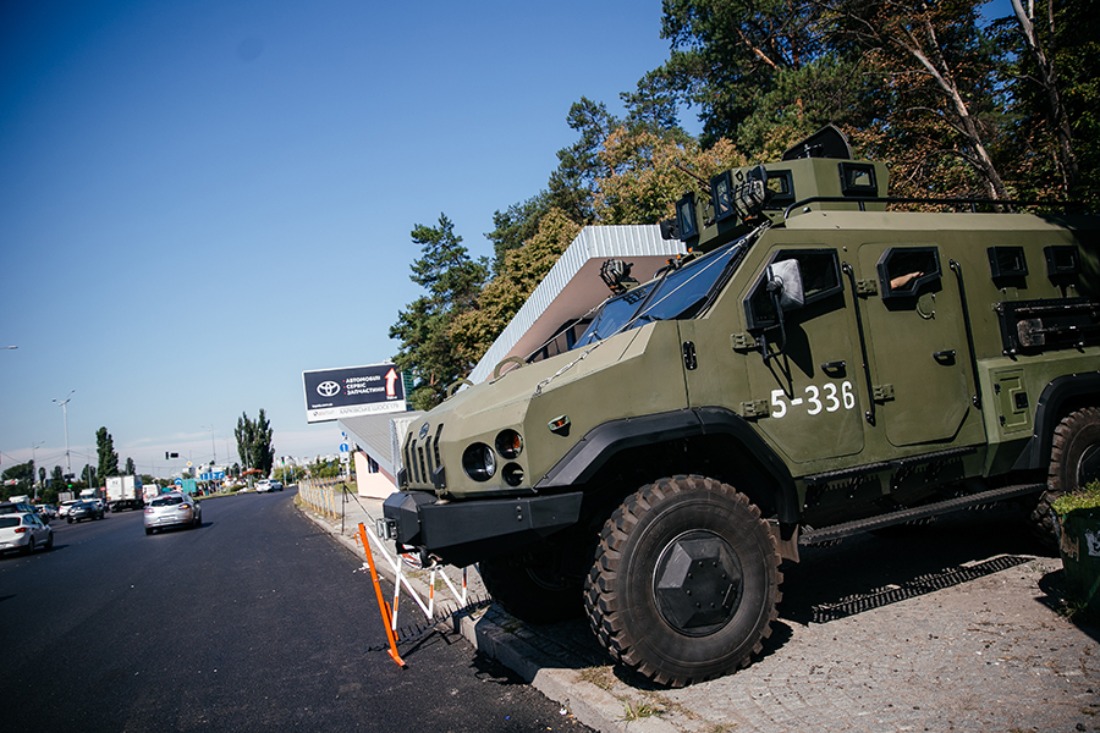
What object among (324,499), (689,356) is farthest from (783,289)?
(324,499)

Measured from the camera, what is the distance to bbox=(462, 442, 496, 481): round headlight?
429 centimetres

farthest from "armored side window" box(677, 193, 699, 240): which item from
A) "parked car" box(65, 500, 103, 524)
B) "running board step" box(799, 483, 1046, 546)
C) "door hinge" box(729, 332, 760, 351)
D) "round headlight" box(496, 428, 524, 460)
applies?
"parked car" box(65, 500, 103, 524)

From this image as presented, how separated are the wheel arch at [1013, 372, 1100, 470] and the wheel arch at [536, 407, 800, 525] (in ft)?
7.03

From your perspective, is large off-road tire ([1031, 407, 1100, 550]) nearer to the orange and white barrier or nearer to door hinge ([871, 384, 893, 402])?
door hinge ([871, 384, 893, 402])

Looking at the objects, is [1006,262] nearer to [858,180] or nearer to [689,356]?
[858,180]

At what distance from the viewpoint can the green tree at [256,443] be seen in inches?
4919

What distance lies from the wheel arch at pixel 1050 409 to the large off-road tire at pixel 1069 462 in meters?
0.08

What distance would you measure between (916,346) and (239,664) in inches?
239

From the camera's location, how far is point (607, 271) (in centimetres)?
646

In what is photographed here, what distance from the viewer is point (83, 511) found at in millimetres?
49250

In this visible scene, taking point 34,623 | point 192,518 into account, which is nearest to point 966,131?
point 34,623

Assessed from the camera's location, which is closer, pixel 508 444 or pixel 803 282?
pixel 508 444

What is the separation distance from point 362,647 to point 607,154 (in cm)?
2827

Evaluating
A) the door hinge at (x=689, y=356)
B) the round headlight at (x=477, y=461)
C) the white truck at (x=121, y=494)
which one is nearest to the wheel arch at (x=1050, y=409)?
the door hinge at (x=689, y=356)
